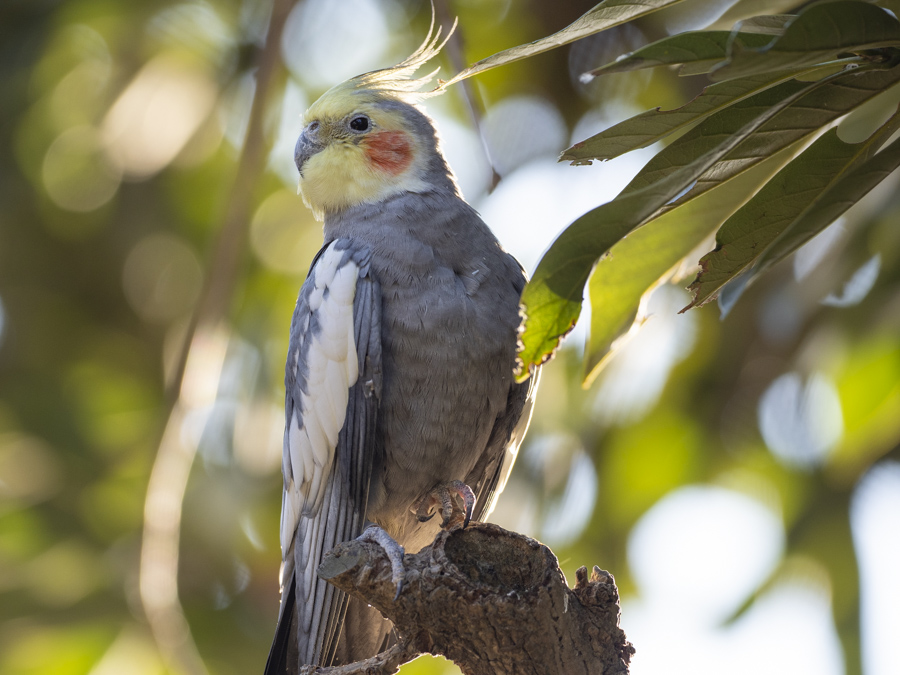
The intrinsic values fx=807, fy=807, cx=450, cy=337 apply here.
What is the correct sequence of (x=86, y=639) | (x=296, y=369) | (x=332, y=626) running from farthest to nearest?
(x=86, y=639)
(x=296, y=369)
(x=332, y=626)

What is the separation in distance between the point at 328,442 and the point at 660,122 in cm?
174

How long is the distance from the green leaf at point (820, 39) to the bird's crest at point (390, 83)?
232 cm

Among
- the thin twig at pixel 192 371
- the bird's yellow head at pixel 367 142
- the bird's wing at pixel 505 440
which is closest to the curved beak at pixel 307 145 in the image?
the bird's yellow head at pixel 367 142

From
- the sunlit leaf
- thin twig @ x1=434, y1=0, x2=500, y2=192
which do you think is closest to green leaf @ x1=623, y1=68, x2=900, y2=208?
the sunlit leaf

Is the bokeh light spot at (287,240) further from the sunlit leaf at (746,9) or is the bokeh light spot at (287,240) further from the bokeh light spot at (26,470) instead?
the sunlit leaf at (746,9)

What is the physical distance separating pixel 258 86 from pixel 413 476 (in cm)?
222

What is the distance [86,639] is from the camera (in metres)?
5.61

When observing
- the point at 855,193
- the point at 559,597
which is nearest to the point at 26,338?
the point at 559,597

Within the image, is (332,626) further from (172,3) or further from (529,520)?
(172,3)

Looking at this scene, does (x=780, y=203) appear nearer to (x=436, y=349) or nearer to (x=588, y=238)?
(x=588, y=238)

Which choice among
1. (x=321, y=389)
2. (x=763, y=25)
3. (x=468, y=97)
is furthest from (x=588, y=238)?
(x=321, y=389)

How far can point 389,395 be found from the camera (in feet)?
9.56

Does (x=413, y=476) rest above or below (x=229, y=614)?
above

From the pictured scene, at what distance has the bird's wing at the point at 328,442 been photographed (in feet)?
9.42
